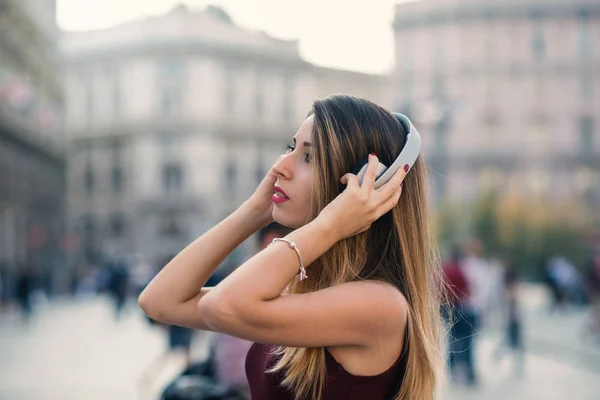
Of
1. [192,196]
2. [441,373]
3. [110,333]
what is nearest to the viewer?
[441,373]

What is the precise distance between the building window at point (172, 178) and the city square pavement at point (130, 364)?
114 ft

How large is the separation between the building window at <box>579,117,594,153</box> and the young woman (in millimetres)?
58120

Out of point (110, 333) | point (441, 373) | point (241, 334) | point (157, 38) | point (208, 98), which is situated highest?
point (157, 38)

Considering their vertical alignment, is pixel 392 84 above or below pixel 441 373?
above

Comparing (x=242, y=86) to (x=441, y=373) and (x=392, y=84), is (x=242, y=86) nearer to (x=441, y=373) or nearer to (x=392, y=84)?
(x=392, y=84)

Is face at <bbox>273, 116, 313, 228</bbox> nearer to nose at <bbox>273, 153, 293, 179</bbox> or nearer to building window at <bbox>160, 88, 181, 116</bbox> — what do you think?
nose at <bbox>273, 153, 293, 179</bbox>

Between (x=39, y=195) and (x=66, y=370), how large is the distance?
29196 mm

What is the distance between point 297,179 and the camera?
2.19 metres

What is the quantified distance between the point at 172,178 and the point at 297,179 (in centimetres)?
5742

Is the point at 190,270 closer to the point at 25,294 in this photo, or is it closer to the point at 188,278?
the point at 188,278

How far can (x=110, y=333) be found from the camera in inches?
826

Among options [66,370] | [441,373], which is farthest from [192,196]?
[441,373]

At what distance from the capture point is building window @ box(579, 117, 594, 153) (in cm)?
5750

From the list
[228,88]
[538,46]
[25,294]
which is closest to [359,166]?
[25,294]
